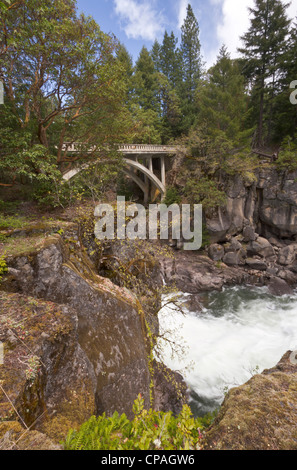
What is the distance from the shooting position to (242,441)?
62.7 inches

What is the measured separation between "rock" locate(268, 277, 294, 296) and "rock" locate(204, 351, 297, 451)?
11917 mm

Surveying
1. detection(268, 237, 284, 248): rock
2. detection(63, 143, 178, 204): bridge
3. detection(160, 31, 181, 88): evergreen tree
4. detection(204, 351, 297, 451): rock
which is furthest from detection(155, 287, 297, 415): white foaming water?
detection(160, 31, 181, 88): evergreen tree

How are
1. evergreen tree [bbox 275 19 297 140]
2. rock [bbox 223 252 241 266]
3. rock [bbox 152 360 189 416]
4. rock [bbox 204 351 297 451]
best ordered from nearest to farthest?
rock [bbox 204 351 297 451] < rock [bbox 152 360 189 416] < rock [bbox 223 252 241 266] < evergreen tree [bbox 275 19 297 140]

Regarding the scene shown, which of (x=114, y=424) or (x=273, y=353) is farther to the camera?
(x=273, y=353)

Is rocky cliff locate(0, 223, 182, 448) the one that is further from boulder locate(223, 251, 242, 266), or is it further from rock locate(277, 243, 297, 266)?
rock locate(277, 243, 297, 266)

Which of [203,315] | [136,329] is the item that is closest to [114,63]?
[136,329]

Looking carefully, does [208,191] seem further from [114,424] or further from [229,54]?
[114,424]

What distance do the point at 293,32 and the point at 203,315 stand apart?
970 inches

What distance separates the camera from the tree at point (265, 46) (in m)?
16.6

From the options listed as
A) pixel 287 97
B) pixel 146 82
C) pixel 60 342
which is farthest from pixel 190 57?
pixel 60 342

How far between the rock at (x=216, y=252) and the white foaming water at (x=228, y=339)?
2.65m

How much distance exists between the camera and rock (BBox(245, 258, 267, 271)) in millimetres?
13945

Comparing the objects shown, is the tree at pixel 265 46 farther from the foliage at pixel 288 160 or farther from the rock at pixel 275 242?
the rock at pixel 275 242

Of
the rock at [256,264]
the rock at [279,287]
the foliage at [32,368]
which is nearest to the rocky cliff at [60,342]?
the foliage at [32,368]
